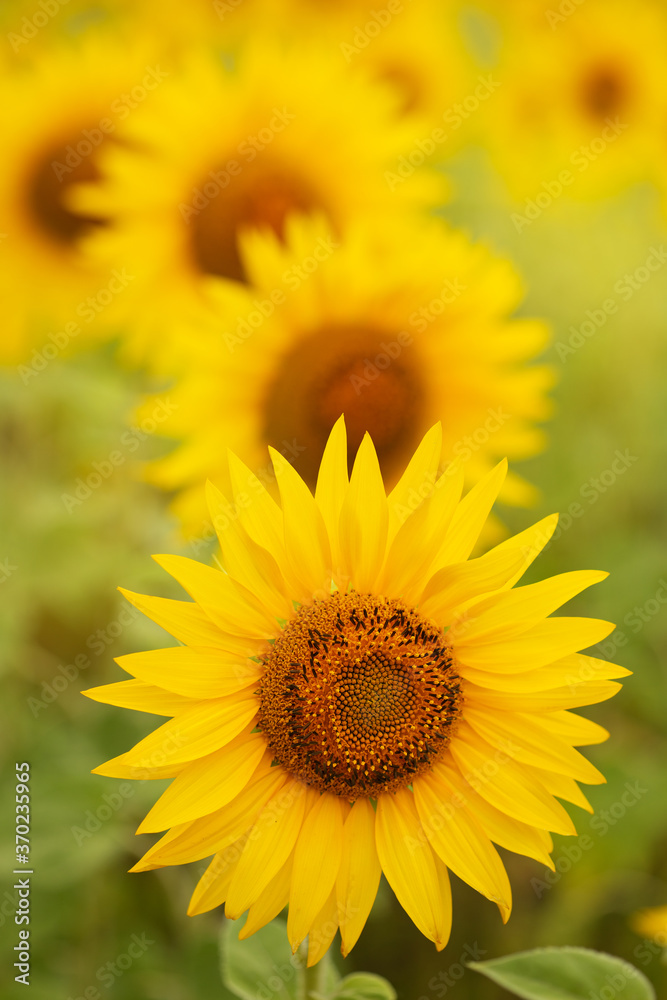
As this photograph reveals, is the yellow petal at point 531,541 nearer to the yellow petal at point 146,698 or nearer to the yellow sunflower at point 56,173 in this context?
the yellow petal at point 146,698

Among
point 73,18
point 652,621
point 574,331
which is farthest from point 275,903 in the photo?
point 73,18

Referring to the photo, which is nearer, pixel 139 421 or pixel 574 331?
pixel 139 421

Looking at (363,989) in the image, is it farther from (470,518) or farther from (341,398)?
(341,398)

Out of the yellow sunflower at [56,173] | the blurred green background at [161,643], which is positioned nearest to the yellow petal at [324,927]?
the blurred green background at [161,643]

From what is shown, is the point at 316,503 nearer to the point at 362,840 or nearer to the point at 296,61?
the point at 362,840

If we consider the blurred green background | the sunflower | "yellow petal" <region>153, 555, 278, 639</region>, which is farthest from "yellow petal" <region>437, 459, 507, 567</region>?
the blurred green background

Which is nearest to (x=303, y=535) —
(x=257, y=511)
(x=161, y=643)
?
(x=257, y=511)

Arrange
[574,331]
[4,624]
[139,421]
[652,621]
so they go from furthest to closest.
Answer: [574,331]
[652,621]
[4,624]
[139,421]
